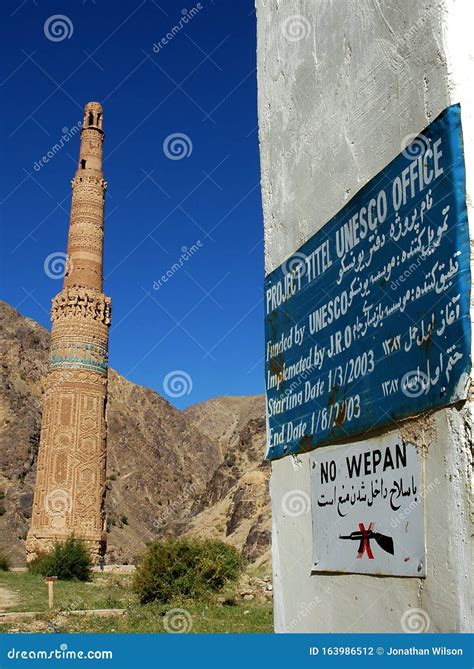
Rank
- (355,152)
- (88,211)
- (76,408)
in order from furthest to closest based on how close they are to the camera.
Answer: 1. (88,211)
2. (76,408)
3. (355,152)

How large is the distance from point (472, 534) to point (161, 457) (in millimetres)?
56907

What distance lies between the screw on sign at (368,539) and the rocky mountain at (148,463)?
831 inches

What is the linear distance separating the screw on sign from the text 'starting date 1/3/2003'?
0.45 metres

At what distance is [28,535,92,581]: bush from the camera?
20.4 metres

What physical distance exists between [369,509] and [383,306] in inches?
36.2

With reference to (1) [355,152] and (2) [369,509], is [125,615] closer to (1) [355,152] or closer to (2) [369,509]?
(2) [369,509]

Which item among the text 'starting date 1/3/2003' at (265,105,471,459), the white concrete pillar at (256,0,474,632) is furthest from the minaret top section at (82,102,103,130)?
the text 'starting date 1/3/2003' at (265,105,471,459)

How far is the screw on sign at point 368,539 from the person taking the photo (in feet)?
9.67

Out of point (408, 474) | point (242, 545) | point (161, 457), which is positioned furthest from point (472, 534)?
point (161, 457)

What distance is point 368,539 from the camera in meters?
3.12

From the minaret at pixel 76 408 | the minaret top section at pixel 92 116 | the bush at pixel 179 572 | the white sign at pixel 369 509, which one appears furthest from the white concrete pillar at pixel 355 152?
the minaret top section at pixel 92 116

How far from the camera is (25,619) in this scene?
480 inches

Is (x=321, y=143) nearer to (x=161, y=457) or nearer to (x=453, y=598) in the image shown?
(x=453, y=598)

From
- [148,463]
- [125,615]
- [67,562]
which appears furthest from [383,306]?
[148,463]
